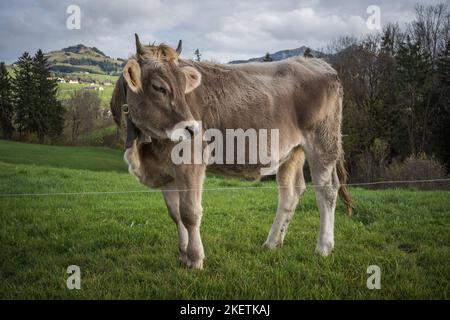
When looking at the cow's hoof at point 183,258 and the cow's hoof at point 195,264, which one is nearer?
the cow's hoof at point 195,264

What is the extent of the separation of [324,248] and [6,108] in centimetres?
2012

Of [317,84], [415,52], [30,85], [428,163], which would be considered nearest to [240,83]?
[317,84]

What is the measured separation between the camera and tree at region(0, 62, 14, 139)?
19.9 m

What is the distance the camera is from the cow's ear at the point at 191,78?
4410 millimetres

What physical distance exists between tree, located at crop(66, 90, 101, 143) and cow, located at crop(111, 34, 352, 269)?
18.8 metres

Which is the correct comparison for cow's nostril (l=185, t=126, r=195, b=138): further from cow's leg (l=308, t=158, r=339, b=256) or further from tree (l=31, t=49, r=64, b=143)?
tree (l=31, t=49, r=64, b=143)

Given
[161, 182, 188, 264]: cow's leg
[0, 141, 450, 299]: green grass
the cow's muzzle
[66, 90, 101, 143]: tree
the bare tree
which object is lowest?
[0, 141, 450, 299]: green grass

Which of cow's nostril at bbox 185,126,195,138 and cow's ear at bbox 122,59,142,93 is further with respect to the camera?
cow's ear at bbox 122,59,142,93

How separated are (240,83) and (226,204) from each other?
507cm

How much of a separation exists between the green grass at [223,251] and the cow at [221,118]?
0.51 metres

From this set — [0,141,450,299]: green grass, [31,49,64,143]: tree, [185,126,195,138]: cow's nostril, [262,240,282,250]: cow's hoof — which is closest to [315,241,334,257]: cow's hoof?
[0,141,450,299]: green grass

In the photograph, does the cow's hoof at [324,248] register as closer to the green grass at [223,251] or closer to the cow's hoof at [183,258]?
the green grass at [223,251]

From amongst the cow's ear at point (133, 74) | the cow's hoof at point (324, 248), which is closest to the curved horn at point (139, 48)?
the cow's ear at point (133, 74)

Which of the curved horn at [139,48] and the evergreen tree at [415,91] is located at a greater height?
the evergreen tree at [415,91]
